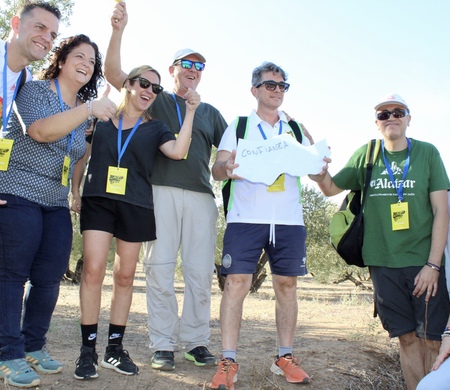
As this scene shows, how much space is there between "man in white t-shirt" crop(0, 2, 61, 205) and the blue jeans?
0.68ft

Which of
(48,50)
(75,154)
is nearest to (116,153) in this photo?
(75,154)

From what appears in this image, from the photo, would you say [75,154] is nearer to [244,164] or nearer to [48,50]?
[48,50]

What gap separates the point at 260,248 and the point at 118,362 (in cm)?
157

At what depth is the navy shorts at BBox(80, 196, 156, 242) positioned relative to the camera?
4.18 meters

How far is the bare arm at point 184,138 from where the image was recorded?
4.41 metres

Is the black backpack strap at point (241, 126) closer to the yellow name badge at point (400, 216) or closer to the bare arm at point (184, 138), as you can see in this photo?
the bare arm at point (184, 138)

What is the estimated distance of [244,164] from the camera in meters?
4.53

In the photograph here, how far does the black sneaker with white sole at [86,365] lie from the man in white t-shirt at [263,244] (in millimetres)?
1093

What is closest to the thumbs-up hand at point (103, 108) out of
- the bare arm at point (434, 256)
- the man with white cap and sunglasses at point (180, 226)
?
the man with white cap and sunglasses at point (180, 226)

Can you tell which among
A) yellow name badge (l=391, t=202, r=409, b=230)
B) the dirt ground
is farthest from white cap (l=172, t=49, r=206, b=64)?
the dirt ground

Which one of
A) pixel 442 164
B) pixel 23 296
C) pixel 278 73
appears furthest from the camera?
pixel 278 73

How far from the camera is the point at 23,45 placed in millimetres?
3879

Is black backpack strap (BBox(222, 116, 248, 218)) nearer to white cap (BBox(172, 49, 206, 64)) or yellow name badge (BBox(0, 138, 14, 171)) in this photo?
white cap (BBox(172, 49, 206, 64))

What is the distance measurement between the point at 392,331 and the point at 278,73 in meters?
2.60
